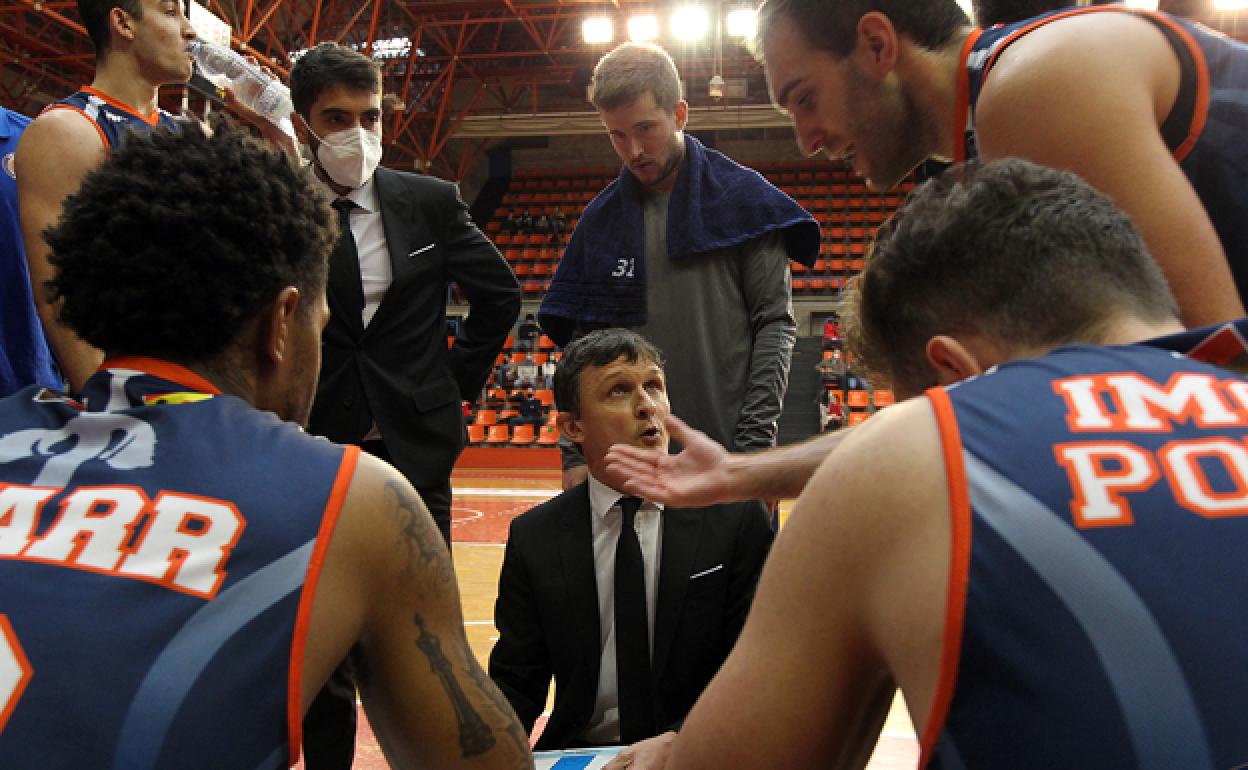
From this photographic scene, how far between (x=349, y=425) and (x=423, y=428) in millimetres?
183

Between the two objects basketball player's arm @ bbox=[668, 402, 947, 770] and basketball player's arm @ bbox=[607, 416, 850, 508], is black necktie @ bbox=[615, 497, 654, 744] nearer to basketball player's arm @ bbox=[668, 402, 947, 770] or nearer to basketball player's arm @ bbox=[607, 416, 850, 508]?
basketball player's arm @ bbox=[607, 416, 850, 508]

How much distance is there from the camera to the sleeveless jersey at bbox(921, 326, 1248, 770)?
714mm

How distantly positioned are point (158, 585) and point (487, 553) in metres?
5.97

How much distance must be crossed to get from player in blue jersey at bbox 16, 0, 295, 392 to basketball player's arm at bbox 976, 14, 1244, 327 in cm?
163

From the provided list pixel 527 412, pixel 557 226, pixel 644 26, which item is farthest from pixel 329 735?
pixel 557 226

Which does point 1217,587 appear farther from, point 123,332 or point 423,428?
point 423,428

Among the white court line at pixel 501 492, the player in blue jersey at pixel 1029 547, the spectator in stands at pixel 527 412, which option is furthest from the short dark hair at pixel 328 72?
the spectator in stands at pixel 527 412

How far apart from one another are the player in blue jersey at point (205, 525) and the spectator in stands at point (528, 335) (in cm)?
1355

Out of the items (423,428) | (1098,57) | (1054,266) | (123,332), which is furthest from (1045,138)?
(423,428)

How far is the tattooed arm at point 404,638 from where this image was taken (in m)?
0.98

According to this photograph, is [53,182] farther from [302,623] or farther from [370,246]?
[302,623]

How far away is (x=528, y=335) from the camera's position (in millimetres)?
14945

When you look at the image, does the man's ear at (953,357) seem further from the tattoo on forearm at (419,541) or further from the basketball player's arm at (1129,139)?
the tattoo on forearm at (419,541)

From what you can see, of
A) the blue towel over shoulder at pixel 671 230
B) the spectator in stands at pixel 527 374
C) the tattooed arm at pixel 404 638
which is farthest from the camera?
the spectator in stands at pixel 527 374
